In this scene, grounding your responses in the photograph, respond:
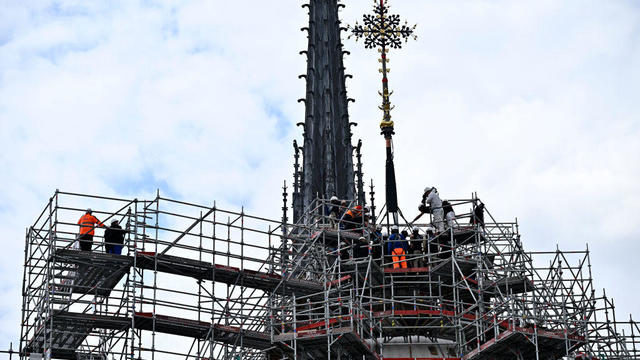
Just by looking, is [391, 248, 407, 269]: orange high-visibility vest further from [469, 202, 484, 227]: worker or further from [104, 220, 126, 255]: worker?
[104, 220, 126, 255]: worker

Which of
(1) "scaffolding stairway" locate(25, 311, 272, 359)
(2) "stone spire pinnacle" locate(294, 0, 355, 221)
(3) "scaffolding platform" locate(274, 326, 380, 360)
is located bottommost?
(3) "scaffolding platform" locate(274, 326, 380, 360)

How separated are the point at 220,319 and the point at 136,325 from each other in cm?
374

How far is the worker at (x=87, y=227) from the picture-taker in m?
A: 47.1

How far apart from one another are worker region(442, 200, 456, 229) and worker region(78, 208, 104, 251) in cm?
1462

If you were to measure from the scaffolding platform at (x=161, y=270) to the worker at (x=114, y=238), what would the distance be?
0.81 meters

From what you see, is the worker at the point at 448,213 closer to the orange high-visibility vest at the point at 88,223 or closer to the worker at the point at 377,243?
the worker at the point at 377,243

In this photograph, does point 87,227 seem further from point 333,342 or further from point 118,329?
point 333,342

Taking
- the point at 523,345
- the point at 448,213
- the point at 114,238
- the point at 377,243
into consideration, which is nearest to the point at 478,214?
the point at 448,213

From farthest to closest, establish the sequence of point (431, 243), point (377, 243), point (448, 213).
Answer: point (448, 213) < point (377, 243) < point (431, 243)

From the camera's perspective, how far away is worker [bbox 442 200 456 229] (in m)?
53.7

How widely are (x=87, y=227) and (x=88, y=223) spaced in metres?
0.16

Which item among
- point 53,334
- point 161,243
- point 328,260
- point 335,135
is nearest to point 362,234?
point 328,260

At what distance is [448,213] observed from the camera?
179ft

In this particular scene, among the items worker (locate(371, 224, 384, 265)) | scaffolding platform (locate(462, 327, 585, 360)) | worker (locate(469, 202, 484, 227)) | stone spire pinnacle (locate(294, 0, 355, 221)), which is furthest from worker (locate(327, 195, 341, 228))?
stone spire pinnacle (locate(294, 0, 355, 221))
